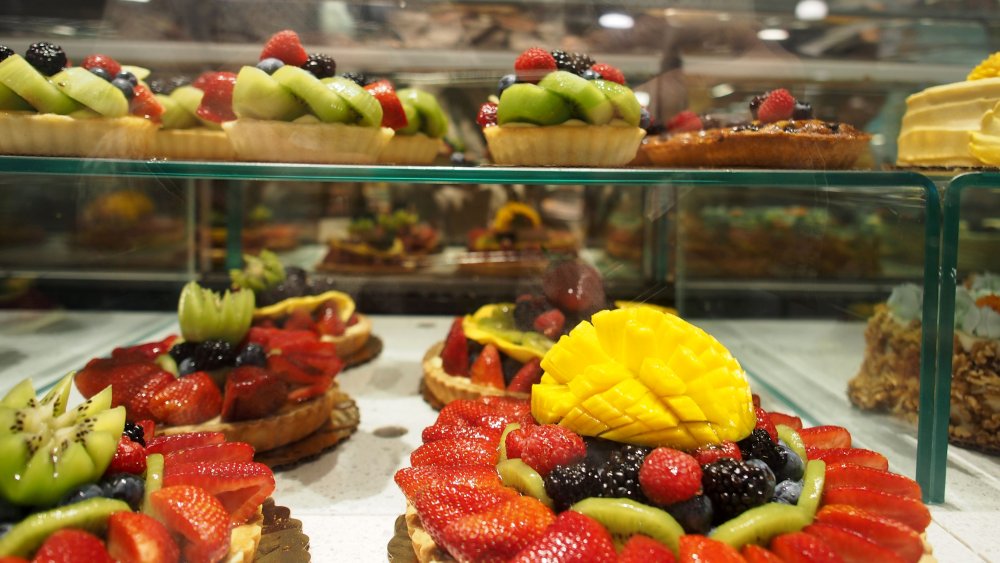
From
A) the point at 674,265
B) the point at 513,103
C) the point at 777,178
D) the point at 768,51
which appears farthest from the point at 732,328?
the point at 513,103

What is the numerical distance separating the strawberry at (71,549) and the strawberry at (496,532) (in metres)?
0.60

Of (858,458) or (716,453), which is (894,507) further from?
(716,453)

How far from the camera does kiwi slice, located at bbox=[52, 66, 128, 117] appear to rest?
1.88m

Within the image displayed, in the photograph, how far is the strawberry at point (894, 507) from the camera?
147 cm

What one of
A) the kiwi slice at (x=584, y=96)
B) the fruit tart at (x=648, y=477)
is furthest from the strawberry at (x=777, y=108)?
the fruit tart at (x=648, y=477)

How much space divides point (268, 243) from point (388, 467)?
7.44 feet

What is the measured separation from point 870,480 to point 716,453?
366 millimetres

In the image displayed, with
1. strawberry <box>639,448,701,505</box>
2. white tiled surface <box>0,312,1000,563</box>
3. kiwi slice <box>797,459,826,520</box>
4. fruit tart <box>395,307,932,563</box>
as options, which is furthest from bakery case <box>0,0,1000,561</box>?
strawberry <box>639,448,701,505</box>

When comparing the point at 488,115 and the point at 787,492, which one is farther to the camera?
the point at 488,115

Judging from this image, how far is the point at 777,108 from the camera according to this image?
2.29 metres

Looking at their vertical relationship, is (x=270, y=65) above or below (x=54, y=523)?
above

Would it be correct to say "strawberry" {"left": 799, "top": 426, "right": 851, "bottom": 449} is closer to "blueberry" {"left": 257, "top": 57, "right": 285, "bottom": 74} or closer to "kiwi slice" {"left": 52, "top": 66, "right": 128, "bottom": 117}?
"blueberry" {"left": 257, "top": 57, "right": 285, "bottom": 74}

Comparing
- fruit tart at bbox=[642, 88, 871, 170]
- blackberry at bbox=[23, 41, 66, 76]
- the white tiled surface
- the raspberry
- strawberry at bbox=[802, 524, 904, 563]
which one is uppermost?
the raspberry

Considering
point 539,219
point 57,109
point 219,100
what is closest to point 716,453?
point 219,100
